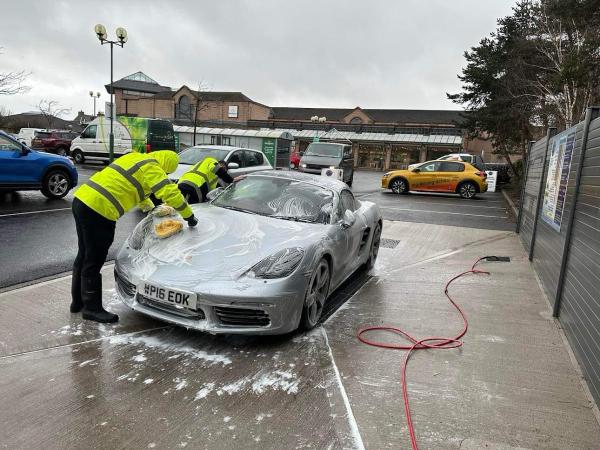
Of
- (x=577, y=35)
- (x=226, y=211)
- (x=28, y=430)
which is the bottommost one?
(x=28, y=430)

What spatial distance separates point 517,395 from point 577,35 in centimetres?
1875

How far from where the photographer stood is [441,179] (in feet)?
61.5

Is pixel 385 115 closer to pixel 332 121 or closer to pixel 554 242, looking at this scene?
pixel 332 121

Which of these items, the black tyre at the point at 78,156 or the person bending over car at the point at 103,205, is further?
the black tyre at the point at 78,156

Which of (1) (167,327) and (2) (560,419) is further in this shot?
(1) (167,327)

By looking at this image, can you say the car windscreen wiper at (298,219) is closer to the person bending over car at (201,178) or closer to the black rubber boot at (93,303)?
the black rubber boot at (93,303)

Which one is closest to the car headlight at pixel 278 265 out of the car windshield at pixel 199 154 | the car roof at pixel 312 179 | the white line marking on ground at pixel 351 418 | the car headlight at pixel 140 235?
the white line marking on ground at pixel 351 418

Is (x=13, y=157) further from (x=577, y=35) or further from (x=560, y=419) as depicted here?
(x=577, y=35)

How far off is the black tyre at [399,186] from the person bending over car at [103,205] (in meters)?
16.0

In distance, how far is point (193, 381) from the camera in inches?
118

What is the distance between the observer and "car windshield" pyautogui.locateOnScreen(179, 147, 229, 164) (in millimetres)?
11281

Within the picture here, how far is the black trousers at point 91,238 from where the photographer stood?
3703mm

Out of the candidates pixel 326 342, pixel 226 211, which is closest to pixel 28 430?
pixel 326 342

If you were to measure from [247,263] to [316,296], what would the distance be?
2.57 feet
